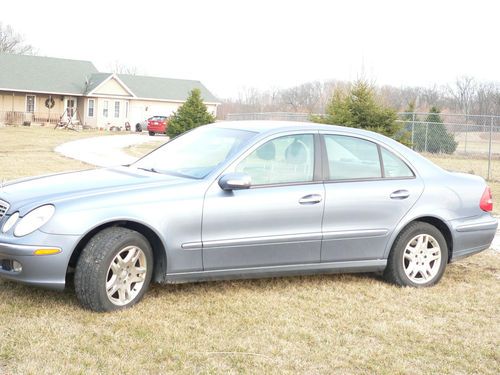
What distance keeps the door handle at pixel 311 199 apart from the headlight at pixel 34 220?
202cm

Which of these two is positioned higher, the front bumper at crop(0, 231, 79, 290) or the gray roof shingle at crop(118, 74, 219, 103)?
the gray roof shingle at crop(118, 74, 219, 103)

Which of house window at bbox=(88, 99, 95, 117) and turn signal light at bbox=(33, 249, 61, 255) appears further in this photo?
house window at bbox=(88, 99, 95, 117)

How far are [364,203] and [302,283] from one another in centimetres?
94

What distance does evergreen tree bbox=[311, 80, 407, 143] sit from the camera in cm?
1775

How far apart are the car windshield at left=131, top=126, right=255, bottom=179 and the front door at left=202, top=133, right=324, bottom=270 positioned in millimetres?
234

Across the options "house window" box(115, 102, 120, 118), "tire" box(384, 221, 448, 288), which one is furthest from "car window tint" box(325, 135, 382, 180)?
"house window" box(115, 102, 120, 118)

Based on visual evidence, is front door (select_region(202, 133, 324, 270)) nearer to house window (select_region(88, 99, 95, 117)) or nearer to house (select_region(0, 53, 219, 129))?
house (select_region(0, 53, 219, 129))

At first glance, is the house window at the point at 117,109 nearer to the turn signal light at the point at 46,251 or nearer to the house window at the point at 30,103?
the house window at the point at 30,103

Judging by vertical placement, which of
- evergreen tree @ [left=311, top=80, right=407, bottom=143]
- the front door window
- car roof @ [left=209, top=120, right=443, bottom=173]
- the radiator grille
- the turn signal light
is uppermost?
the front door window

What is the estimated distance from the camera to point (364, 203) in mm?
6133

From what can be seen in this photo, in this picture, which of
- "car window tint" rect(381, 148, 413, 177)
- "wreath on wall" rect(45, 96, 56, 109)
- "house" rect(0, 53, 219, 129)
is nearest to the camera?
"car window tint" rect(381, 148, 413, 177)

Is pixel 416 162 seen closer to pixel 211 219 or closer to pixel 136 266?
pixel 211 219

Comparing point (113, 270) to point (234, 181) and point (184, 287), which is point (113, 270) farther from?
point (234, 181)

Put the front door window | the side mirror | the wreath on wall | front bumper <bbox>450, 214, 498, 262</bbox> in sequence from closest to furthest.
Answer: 1. the side mirror
2. front bumper <bbox>450, 214, 498, 262</bbox>
3. the wreath on wall
4. the front door window
